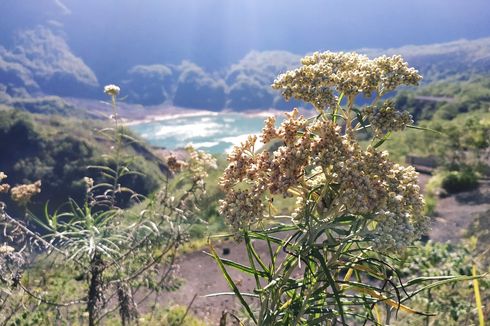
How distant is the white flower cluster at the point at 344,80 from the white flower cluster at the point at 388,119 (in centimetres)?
6

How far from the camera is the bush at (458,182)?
38.8 ft

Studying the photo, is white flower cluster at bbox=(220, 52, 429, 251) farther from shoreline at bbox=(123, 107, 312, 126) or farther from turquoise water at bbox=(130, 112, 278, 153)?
shoreline at bbox=(123, 107, 312, 126)

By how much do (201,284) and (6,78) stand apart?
141 m

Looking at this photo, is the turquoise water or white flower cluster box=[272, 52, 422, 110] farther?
the turquoise water

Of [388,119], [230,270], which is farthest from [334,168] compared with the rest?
[230,270]

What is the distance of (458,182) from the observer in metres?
11.9

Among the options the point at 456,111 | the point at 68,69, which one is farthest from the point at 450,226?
the point at 68,69

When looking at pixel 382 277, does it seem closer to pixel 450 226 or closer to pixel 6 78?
pixel 450 226

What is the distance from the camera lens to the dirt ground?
19.5 ft

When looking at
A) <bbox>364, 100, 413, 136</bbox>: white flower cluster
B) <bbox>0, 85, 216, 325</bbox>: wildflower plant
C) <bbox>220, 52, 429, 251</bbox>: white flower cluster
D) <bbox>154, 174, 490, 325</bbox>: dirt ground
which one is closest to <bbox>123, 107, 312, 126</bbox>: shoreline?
<bbox>154, 174, 490, 325</bbox>: dirt ground

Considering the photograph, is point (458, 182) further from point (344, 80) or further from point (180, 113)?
point (180, 113)

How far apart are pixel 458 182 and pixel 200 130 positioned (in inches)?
2769

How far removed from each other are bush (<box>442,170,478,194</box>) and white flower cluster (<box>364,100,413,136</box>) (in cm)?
1156

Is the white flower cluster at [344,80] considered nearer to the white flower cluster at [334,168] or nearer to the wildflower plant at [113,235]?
the white flower cluster at [334,168]
